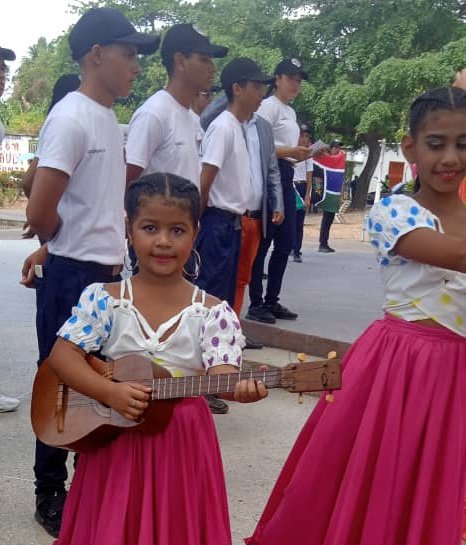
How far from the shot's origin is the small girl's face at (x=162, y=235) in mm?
2457

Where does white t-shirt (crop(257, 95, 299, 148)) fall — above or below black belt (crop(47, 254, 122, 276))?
above

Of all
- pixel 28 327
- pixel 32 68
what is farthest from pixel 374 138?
pixel 32 68

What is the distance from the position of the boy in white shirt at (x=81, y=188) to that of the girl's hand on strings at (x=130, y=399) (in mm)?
849

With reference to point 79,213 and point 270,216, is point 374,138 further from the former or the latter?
point 79,213

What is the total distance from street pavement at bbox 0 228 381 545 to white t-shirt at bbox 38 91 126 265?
120 cm

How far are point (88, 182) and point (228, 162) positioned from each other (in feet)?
6.45

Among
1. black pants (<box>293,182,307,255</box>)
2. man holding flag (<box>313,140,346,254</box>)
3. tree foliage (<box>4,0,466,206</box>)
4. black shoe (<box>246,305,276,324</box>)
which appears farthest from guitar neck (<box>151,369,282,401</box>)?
tree foliage (<box>4,0,466,206</box>)

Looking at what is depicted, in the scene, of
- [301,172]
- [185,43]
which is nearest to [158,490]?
[185,43]

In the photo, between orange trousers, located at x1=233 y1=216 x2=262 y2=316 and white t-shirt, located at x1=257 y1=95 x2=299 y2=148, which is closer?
orange trousers, located at x1=233 y1=216 x2=262 y2=316

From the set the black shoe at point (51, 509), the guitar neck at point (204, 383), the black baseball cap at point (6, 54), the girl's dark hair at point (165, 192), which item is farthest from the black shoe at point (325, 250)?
the guitar neck at point (204, 383)

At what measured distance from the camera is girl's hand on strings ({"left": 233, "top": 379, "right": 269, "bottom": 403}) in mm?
2162

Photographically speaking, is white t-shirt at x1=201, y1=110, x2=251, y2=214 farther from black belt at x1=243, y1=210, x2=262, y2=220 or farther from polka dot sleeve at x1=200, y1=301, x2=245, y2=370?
polka dot sleeve at x1=200, y1=301, x2=245, y2=370

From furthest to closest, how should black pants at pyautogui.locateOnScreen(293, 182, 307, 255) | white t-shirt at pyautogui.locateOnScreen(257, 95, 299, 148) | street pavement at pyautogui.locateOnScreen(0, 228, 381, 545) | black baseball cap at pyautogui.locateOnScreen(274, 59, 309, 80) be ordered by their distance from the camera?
black pants at pyautogui.locateOnScreen(293, 182, 307, 255) → black baseball cap at pyautogui.locateOnScreen(274, 59, 309, 80) → white t-shirt at pyautogui.locateOnScreen(257, 95, 299, 148) → street pavement at pyautogui.locateOnScreen(0, 228, 381, 545)

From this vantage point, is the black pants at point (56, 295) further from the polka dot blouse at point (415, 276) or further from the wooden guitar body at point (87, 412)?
the polka dot blouse at point (415, 276)
